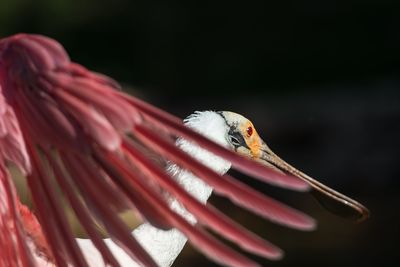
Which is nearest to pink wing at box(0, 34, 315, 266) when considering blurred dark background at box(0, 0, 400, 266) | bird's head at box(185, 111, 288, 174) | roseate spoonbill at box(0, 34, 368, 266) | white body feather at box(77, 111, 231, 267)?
roseate spoonbill at box(0, 34, 368, 266)

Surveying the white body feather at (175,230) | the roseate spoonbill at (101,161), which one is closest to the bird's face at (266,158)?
the white body feather at (175,230)

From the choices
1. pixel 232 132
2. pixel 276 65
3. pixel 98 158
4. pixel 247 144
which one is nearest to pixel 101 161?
pixel 98 158

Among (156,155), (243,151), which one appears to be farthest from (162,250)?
(156,155)

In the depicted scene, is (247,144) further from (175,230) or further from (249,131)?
(175,230)

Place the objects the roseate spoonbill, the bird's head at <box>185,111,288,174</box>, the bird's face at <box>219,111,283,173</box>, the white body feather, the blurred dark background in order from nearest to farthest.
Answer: the roseate spoonbill
the white body feather
the bird's head at <box>185,111,288,174</box>
the bird's face at <box>219,111,283,173</box>
the blurred dark background

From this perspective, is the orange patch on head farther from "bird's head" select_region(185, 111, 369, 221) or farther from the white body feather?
the white body feather

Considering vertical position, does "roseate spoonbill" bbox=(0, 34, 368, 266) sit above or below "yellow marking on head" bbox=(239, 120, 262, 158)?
below
